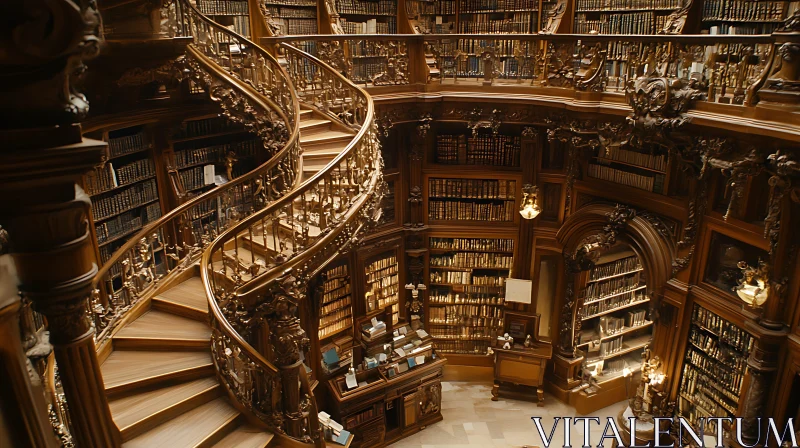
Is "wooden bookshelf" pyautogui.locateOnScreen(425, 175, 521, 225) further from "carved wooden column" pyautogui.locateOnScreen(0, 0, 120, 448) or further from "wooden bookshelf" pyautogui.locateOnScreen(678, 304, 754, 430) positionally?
"carved wooden column" pyautogui.locateOnScreen(0, 0, 120, 448)

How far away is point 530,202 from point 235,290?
454cm

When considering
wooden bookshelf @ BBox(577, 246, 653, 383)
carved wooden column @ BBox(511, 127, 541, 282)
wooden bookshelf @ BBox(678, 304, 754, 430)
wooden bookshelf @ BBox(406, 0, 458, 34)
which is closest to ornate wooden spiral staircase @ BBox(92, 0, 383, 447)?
carved wooden column @ BBox(511, 127, 541, 282)

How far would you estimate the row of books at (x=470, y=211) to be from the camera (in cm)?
808

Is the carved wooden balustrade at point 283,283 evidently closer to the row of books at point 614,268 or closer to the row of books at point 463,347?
the row of books at point 614,268

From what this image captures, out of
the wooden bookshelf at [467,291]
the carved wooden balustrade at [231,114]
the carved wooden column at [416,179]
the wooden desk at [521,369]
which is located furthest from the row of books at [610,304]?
the carved wooden balustrade at [231,114]

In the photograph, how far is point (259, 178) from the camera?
4855mm

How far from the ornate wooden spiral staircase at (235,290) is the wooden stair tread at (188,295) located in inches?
0.6

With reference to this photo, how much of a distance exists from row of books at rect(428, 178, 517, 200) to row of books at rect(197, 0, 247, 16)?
343cm

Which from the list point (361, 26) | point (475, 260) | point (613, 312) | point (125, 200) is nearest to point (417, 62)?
point (361, 26)

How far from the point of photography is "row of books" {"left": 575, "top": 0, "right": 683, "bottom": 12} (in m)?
6.41

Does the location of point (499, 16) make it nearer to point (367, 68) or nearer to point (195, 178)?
point (367, 68)

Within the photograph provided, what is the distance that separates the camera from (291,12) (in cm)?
730

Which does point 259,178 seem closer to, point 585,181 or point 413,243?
point 413,243

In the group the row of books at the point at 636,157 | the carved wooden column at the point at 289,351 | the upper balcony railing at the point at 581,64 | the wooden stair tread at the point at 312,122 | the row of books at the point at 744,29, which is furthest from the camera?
the row of books at the point at 636,157
